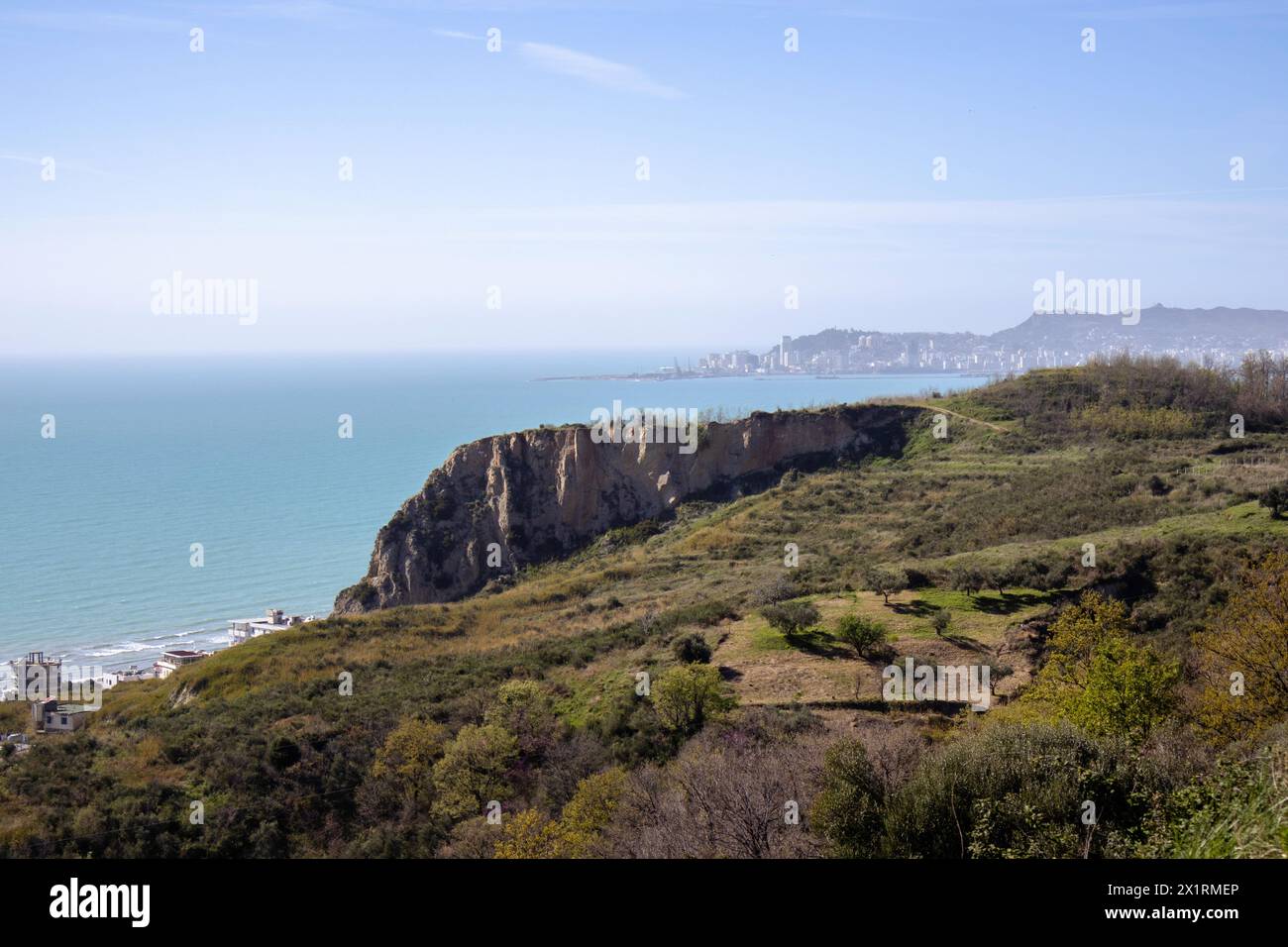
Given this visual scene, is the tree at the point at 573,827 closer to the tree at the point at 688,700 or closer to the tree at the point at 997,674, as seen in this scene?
the tree at the point at 688,700

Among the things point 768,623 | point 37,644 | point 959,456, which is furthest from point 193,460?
point 768,623

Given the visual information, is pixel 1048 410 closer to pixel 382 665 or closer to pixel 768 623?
pixel 768 623

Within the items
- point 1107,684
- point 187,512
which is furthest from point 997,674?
point 187,512

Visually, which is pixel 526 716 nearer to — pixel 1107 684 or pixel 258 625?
pixel 1107 684

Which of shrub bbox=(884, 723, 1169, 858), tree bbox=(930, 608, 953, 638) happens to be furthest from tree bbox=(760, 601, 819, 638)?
shrub bbox=(884, 723, 1169, 858)

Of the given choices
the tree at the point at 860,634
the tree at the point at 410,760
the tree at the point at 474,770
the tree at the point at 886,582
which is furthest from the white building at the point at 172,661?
the tree at the point at 860,634

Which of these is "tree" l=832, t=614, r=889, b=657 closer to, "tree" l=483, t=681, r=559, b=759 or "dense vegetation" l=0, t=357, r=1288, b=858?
"dense vegetation" l=0, t=357, r=1288, b=858
